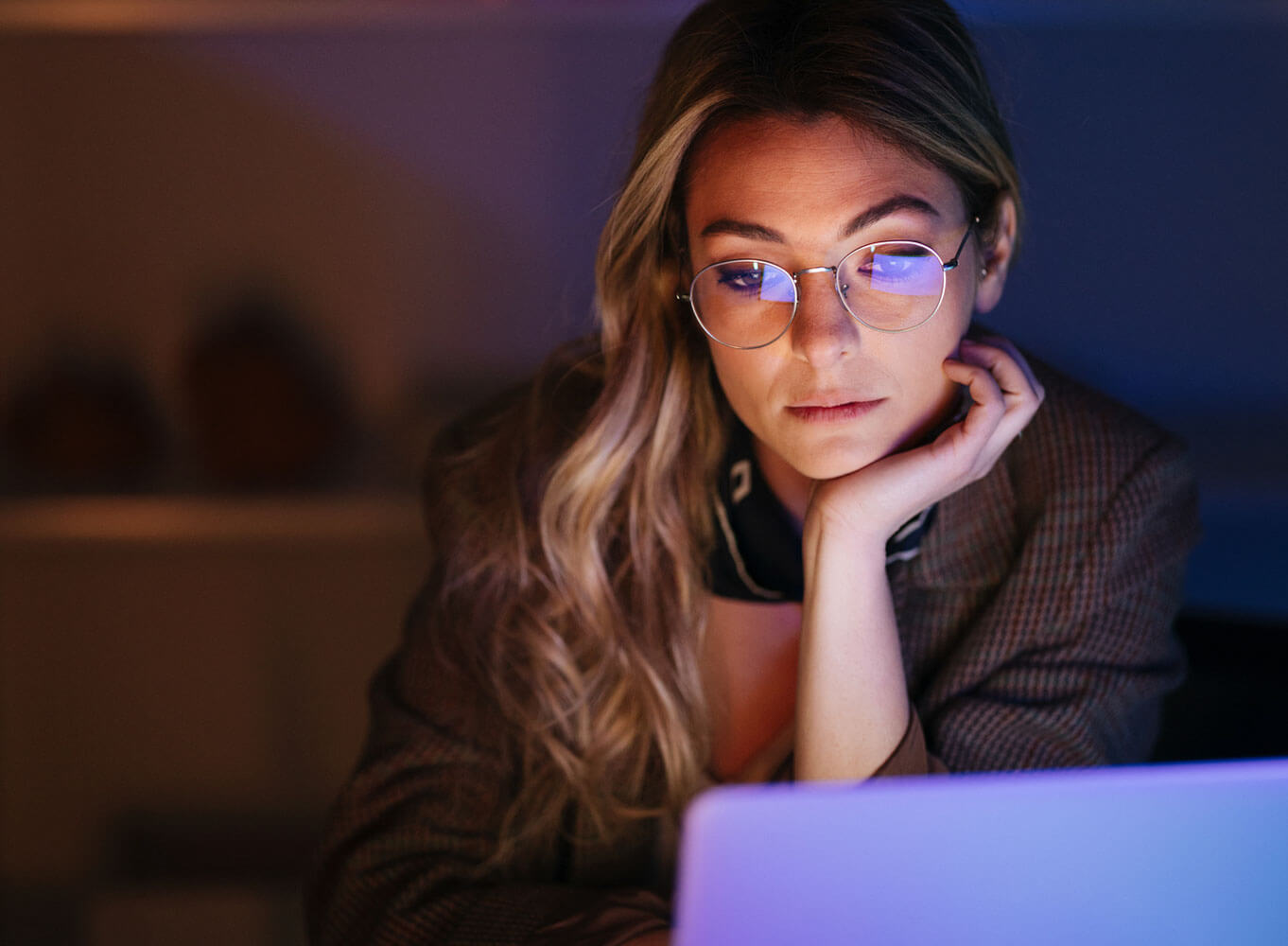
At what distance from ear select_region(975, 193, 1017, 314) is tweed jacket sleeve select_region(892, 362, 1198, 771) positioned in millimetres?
182

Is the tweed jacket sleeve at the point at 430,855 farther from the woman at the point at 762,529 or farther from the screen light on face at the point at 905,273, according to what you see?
the screen light on face at the point at 905,273

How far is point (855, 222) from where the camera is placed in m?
0.94

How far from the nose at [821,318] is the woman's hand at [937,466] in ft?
0.51

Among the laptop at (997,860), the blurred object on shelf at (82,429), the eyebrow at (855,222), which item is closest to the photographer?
the laptop at (997,860)

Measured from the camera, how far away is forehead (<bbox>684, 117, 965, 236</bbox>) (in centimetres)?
94

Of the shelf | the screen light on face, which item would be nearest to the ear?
the screen light on face

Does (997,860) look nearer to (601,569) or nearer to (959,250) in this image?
(959,250)

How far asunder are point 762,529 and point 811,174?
1.43ft

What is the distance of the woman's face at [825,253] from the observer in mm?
945

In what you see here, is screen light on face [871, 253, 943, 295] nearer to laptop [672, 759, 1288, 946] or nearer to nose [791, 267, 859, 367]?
nose [791, 267, 859, 367]

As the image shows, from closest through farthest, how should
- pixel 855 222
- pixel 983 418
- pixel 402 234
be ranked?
pixel 855 222, pixel 983 418, pixel 402 234

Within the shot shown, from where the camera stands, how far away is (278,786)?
6.73 ft

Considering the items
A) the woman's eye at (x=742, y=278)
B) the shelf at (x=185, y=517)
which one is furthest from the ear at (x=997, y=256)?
the shelf at (x=185, y=517)

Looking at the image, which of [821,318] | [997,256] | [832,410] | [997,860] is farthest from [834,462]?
[997,860]
